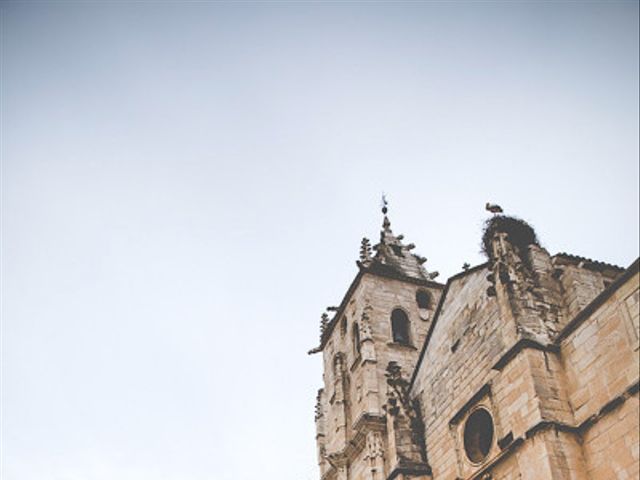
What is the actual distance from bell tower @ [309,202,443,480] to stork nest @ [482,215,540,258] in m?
4.25

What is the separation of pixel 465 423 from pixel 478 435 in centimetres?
34

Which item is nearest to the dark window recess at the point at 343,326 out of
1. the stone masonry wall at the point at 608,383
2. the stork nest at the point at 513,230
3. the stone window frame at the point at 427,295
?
the stone window frame at the point at 427,295

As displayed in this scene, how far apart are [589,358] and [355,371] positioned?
33.9 ft

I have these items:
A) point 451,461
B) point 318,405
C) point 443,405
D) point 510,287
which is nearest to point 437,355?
point 443,405

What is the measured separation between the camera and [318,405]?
22.4 metres

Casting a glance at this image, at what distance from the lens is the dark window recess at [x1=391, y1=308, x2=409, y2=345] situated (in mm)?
20562

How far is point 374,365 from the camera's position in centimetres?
1869

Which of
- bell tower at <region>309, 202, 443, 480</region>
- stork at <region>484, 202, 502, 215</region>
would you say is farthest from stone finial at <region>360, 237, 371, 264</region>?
stork at <region>484, 202, 502, 215</region>

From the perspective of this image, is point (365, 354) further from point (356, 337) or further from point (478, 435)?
point (478, 435)

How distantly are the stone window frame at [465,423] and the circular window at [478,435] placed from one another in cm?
7

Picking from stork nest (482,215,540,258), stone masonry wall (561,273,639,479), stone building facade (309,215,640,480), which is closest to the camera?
stone masonry wall (561,273,639,479)

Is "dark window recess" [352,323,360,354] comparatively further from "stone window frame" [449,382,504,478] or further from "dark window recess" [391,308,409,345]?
"stone window frame" [449,382,504,478]

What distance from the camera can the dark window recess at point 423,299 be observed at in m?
21.9

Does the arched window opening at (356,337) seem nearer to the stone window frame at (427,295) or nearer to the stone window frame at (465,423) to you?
the stone window frame at (427,295)
